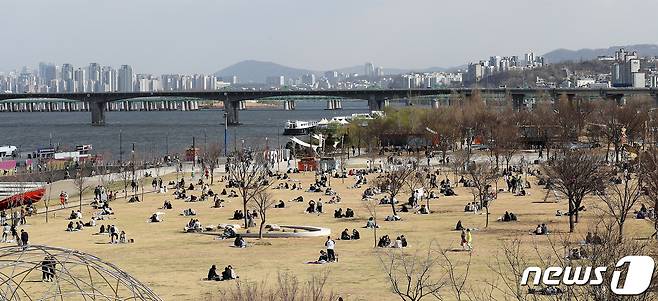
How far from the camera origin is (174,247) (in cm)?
2559

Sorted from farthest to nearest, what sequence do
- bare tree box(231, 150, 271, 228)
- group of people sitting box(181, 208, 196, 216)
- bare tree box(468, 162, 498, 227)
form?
bare tree box(231, 150, 271, 228) < group of people sitting box(181, 208, 196, 216) < bare tree box(468, 162, 498, 227)

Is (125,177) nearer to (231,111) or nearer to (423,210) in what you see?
(423,210)

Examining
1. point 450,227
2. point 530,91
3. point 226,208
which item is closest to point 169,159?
point 226,208

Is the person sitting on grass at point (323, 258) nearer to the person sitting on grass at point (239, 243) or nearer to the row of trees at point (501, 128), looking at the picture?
the person sitting on grass at point (239, 243)

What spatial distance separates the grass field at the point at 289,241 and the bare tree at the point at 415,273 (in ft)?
0.90

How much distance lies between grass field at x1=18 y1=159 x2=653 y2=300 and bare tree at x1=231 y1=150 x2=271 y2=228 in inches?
39.6

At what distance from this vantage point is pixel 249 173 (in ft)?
153

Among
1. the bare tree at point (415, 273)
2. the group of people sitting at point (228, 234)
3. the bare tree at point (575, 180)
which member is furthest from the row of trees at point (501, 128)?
→ the bare tree at point (415, 273)

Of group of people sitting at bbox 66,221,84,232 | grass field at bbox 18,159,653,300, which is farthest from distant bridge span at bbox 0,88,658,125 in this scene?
group of people sitting at bbox 66,221,84,232

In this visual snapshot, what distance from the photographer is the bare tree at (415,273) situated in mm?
17844

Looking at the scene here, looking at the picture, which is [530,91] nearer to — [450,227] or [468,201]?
[468,201]

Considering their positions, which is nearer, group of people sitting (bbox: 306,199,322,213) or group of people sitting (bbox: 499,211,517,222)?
group of people sitting (bbox: 499,211,517,222)

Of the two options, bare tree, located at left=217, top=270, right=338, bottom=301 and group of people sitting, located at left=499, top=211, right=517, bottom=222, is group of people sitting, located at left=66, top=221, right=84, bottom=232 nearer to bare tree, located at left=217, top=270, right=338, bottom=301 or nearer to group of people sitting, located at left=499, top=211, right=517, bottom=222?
bare tree, located at left=217, top=270, right=338, bottom=301

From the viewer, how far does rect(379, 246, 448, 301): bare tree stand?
17.8 m
